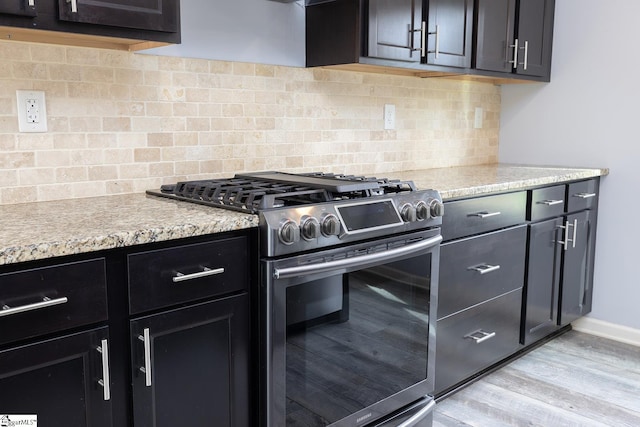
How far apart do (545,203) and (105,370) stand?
215 cm

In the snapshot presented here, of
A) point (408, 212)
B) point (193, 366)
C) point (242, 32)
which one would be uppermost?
point (242, 32)

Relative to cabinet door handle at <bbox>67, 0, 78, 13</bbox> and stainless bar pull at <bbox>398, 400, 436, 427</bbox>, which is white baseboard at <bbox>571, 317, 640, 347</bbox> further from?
cabinet door handle at <bbox>67, 0, 78, 13</bbox>

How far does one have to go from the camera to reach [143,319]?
52.6 inches

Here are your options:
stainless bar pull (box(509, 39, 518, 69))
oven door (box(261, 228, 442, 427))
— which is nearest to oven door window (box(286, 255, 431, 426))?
oven door (box(261, 228, 442, 427))

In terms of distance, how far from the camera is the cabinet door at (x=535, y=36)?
301cm

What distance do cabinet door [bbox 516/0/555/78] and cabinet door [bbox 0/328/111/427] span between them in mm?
2606

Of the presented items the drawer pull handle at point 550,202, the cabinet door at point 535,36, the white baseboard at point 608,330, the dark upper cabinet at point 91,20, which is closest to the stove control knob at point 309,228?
the dark upper cabinet at point 91,20

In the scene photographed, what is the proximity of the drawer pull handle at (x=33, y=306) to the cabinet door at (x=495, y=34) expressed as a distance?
224 cm

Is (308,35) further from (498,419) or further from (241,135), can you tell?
(498,419)

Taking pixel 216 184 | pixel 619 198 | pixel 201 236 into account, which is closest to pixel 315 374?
pixel 201 236

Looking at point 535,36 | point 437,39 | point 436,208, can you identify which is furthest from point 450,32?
point 436,208

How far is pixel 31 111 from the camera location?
1732 millimetres

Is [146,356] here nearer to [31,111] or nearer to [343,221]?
[343,221]

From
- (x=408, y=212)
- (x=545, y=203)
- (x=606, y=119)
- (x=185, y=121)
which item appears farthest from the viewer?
(x=606, y=119)
